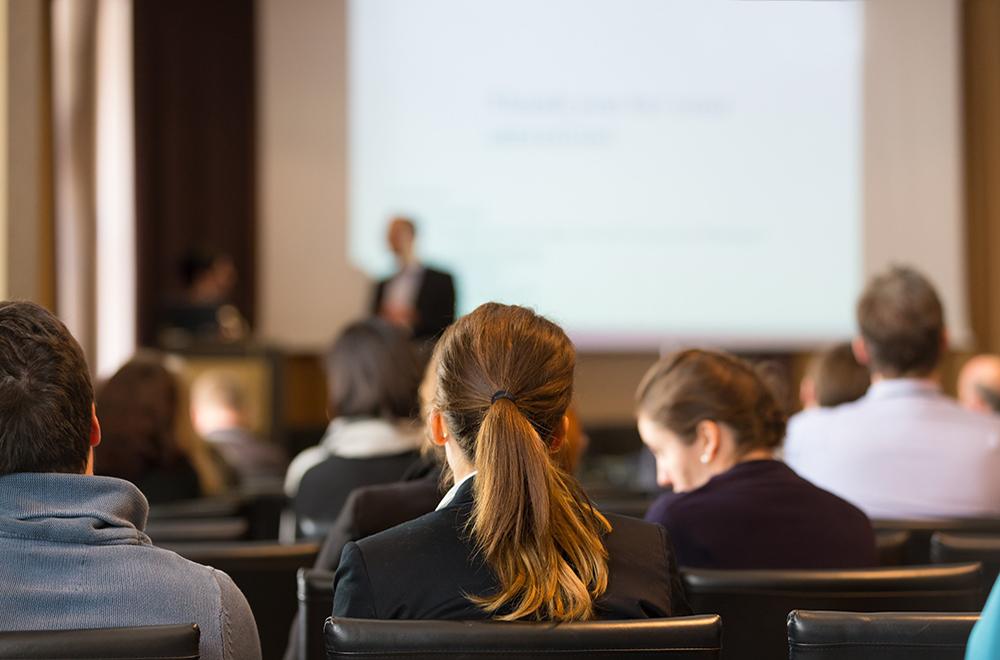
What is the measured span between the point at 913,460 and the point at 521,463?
165 centimetres

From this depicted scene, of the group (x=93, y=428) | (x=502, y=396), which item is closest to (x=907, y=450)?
(x=502, y=396)

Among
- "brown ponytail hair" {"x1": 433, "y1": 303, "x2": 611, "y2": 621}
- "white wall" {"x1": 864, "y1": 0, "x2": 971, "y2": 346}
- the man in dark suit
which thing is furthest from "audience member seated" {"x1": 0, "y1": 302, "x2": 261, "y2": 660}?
"white wall" {"x1": 864, "y1": 0, "x2": 971, "y2": 346}

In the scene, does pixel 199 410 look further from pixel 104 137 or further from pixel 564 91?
pixel 564 91

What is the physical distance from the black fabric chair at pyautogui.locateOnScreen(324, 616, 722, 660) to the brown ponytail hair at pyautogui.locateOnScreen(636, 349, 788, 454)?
1.02 meters

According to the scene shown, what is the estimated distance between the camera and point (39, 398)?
1.49 m

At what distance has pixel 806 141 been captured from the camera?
7797 mm

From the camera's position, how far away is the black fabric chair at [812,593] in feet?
5.97

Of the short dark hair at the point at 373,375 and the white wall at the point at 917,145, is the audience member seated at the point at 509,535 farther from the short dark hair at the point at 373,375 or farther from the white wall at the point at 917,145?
the white wall at the point at 917,145

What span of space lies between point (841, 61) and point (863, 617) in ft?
22.8

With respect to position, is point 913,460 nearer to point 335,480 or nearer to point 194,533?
point 335,480

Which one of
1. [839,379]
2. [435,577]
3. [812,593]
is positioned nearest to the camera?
[435,577]

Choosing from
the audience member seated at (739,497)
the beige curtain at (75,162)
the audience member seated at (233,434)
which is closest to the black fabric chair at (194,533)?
the audience member seated at (739,497)

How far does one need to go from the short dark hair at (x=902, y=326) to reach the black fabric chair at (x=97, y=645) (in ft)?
7.39

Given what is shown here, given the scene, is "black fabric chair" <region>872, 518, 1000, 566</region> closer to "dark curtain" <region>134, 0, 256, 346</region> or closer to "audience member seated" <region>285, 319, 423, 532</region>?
"audience member seated" <region>285, 319, 423, 532</region>
